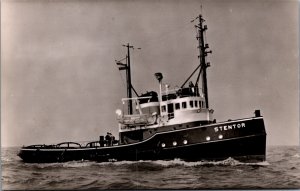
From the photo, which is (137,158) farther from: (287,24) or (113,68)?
(287,24)

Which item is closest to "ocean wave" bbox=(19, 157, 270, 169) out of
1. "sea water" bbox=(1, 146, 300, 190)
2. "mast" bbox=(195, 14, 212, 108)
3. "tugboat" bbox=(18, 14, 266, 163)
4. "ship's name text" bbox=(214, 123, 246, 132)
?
"sea water" bbox=(1, 146, 300, 190)

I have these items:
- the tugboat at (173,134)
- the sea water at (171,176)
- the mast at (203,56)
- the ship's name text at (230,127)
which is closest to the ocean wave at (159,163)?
the sea water at (171,176)

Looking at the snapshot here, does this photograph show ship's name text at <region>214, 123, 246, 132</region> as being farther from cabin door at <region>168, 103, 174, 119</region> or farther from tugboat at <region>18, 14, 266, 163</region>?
cabin door at <region>168, 103, 174, 119</region>

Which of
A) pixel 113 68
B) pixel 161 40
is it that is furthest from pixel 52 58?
pixel 161 40

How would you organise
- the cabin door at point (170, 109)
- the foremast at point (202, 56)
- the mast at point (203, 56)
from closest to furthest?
the foremast at point (202, 56) → the mast at point (203, 56) → the cabin door at point (170, 109)

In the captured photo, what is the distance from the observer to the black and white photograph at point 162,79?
9750 millimetres

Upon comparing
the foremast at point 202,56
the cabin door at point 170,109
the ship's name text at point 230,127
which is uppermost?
the foremast at point 202,56

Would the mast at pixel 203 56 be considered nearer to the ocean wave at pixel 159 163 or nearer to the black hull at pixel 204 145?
the black hull at pixel 204 145

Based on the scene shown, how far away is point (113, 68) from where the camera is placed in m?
11.2

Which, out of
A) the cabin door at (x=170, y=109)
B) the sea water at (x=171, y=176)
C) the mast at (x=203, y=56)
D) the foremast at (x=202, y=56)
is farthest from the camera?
the cabin door at (x=170, y=109)

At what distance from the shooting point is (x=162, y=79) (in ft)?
38.6

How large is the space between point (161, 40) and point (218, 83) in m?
2.01

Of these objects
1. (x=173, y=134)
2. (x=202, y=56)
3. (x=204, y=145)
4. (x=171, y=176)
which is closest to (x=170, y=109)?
(x=173, y=134)

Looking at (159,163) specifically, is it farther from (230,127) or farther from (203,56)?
(203,56)
